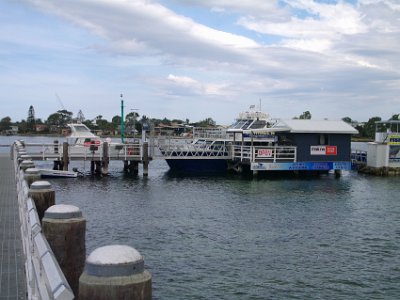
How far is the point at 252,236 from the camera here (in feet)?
61.0

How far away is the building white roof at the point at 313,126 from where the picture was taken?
42.1 meters

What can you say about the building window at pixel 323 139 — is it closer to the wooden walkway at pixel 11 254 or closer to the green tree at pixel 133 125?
the wooden walkway at pixel 11 254

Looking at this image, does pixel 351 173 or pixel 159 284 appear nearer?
pixel 159 284

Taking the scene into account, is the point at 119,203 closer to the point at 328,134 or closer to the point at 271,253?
the point at 271,253

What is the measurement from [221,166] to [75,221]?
125ft

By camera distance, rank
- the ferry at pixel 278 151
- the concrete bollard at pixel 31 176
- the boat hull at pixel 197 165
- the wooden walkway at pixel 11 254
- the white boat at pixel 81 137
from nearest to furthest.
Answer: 1. the wooden walkway at pixel 11 254
2. the concrete bollard at pixel 31 176
3. the ferry at pixel 278 151
4. the white boat at pixel 81 137
5. the boat hull at pixel 197 165

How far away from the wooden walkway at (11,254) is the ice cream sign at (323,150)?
32316 mm

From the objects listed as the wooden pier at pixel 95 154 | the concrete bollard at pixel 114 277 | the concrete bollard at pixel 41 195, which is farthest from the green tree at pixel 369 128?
the concrete bollard at pixel 114 277

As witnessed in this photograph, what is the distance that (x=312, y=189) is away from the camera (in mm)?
33812

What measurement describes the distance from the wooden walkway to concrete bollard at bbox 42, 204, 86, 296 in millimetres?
696

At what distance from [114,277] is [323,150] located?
41.2 meters

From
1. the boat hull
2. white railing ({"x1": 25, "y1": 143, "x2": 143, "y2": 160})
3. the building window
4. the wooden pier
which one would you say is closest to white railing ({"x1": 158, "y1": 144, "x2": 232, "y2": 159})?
the boat hull

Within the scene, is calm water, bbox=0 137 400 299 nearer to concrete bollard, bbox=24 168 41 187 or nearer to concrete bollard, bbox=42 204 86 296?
concrete bollard, bbox=24 168 41 187

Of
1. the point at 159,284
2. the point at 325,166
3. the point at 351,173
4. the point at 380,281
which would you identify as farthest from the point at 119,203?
the point at 351,173
